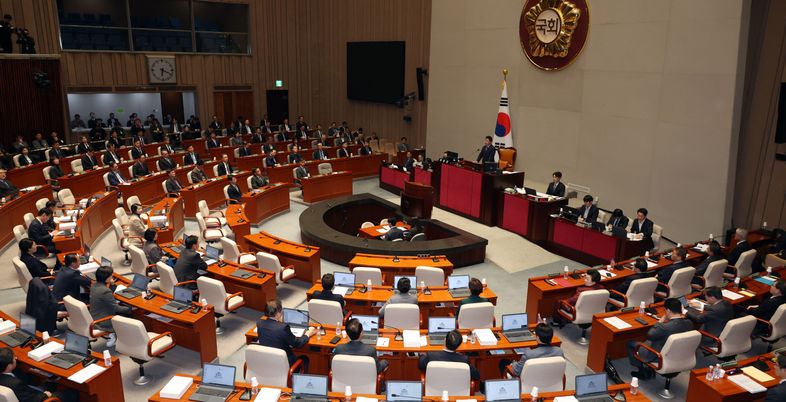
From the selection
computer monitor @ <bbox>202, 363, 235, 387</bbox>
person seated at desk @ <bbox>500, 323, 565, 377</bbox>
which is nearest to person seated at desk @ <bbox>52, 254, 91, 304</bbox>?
computer monitor @ <bbox>202, 363, 235, 387</bbox>

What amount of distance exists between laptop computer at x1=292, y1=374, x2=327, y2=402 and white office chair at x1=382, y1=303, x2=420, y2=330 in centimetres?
199

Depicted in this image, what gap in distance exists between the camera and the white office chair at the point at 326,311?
7.48 metres

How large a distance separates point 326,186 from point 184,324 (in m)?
9.69

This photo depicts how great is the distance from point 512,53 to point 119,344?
1393cm

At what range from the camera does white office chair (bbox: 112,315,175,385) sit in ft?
22.5

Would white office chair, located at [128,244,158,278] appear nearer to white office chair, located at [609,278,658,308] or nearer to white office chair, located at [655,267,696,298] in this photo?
white office chair, located at [609,278,658,308]

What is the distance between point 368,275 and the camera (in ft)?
29.6

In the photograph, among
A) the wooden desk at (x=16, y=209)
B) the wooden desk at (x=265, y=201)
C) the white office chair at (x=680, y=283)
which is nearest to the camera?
the white office chair at (x=680, y=283)

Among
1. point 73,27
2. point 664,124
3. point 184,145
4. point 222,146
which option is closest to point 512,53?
point 664,124

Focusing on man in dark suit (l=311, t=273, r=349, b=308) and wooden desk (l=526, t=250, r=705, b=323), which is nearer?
man in dark suit (l=311, t=273, r=349, b=308)

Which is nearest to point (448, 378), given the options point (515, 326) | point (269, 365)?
point (515, 326)

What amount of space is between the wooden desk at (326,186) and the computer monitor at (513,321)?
10434mm

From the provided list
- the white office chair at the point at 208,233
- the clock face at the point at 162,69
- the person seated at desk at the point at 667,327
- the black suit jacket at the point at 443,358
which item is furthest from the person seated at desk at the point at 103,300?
the clock face at the point at 162,69

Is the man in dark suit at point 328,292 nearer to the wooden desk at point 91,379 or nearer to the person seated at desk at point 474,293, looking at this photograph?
the person seated at desk at point 474,293
